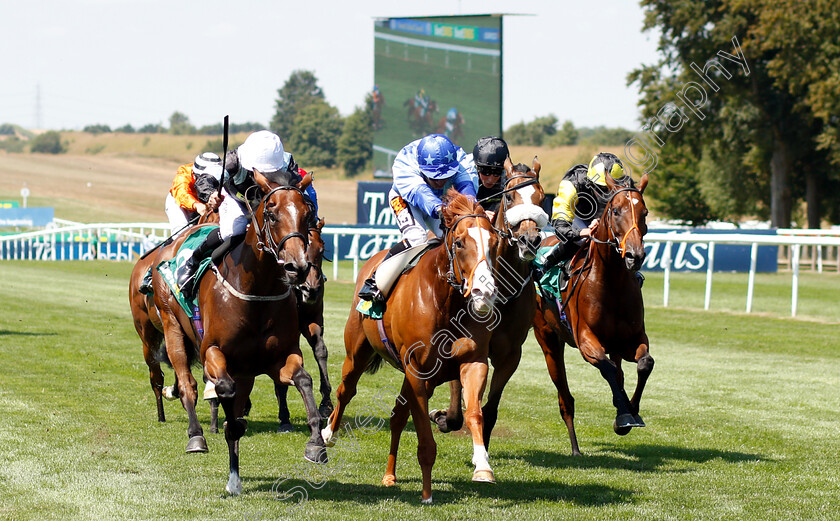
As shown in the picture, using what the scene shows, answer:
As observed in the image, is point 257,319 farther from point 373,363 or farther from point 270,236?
point 373,363

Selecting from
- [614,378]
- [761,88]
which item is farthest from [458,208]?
[761,88]

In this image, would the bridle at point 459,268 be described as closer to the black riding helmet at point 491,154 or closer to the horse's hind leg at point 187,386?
the black riding helmet at point 491,154

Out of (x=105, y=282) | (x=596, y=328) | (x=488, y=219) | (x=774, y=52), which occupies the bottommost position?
(x=105, y=282)

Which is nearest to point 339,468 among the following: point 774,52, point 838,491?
point 838,491

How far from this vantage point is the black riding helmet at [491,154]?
6.00 m

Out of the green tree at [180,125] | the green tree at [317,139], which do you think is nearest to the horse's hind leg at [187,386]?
the green tree at [317,139]

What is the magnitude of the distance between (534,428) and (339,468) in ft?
6.68

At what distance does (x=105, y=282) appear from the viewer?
2220cm

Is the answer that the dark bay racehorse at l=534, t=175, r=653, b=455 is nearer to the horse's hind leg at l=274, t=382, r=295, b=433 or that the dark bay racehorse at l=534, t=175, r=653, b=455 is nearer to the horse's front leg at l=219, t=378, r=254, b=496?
the horse's hind leg at l=274, t=382, r=295, b=433

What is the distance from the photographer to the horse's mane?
5.12m

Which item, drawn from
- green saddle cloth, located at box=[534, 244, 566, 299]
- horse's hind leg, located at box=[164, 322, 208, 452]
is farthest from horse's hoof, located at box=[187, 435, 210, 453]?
green saddle cloth, located at box=[534, 244, 566, 299]

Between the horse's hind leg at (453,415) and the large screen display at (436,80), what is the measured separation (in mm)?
22334

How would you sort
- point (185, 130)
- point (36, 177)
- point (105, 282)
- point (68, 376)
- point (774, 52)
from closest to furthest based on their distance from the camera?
point (68, 376) → point (105, 282) → point (774, 52) → point (36, 177) → point (185, 130)

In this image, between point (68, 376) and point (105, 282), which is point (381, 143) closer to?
point (105, 282)
